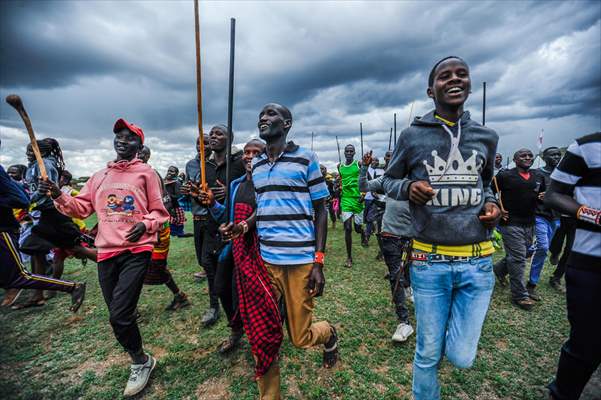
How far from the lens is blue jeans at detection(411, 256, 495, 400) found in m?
1.83

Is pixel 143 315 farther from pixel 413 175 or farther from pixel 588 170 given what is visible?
pixel 588 170

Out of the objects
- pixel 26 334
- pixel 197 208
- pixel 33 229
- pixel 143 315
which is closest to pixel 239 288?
pixel 197 208

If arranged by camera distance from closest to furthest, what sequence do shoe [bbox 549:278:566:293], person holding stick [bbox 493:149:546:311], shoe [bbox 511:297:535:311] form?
shoe [bbox 511:297:535:311] < person holding stick [bbox 493:149:546:311] < shoe [bbox 549:278:566:293]

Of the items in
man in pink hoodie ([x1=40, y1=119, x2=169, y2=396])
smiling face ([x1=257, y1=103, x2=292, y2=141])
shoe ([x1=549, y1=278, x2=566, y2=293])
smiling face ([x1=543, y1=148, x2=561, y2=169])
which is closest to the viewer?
smiling face ([x1=257, y1=103, x2=292, y2=141])

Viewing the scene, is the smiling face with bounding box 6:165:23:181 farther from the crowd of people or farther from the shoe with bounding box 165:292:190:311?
the shoe with bounding box 165:292:190:311

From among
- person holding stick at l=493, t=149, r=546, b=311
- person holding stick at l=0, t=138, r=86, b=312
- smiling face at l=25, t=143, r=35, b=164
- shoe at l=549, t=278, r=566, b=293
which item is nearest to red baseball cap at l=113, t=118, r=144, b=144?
person holding stick at l=0, t=138, r=86, b=312

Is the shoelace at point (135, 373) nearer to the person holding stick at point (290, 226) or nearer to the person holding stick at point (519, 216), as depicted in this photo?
the person holding stick at point (290, 226)

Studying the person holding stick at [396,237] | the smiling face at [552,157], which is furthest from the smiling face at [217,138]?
the smiling face at [552,157]

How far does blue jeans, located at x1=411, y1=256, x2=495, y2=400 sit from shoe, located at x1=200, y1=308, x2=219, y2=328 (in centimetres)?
277

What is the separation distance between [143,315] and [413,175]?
4.32 meters

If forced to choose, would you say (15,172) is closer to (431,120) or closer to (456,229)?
(431,120)

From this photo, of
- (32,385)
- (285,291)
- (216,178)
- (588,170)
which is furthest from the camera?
(216,178)

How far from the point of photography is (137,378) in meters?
2.67

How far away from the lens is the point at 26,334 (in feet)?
12.5
